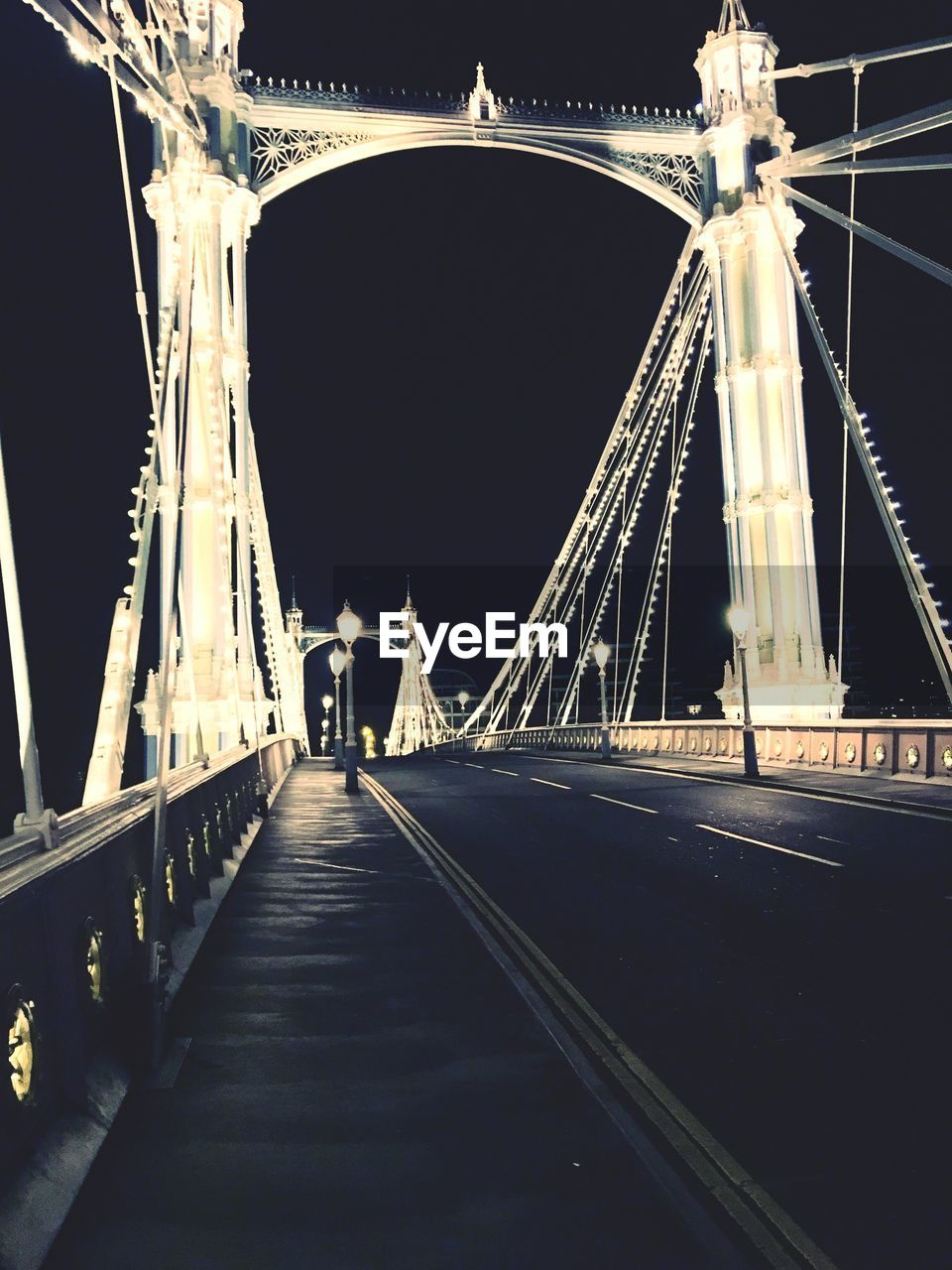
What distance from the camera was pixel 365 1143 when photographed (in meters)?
4.99

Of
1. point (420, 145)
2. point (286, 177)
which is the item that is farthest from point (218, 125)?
point (420, 145)

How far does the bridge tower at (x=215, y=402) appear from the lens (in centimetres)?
2392

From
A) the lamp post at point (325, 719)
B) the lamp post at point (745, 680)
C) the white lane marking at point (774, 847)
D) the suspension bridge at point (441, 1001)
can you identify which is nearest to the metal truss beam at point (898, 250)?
the suspension bridge at point (441, 1001)

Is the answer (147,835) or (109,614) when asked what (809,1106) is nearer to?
(147,835)

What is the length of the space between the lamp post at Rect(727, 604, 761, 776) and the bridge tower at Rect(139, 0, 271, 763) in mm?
10130

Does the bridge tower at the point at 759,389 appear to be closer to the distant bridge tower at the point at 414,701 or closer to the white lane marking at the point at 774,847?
the white lane marking at the point at 774,847

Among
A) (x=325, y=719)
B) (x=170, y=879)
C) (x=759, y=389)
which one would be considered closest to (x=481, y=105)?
(x=759, y=389)

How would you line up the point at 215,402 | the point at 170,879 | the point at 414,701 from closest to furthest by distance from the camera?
the point at 170,879 < the point at 215,402 < the point at 414,701

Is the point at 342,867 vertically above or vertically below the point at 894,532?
below

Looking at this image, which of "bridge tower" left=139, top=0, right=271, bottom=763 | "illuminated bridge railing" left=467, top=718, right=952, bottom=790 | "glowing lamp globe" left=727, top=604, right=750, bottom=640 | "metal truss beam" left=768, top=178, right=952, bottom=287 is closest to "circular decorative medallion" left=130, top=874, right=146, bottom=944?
"metal truss beam" left=768, top=178, right=952, bottom=287

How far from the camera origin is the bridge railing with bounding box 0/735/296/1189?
4.19 metres

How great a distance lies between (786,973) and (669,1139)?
3.17m

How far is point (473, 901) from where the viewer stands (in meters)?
11.0

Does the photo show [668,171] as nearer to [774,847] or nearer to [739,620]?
[739,620]
